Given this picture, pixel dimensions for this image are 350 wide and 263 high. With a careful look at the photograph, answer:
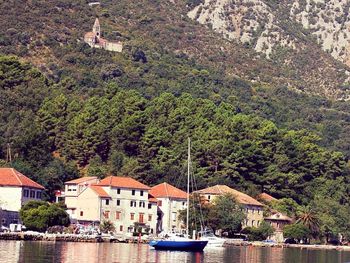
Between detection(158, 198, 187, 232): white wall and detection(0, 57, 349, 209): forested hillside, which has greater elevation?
detection(0, 57, 349, 209): forested hillside

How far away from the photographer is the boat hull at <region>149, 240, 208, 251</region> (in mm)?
102750

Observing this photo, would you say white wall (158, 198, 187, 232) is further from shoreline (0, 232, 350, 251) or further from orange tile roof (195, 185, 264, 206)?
shoreline (0, 232, 350, 251)

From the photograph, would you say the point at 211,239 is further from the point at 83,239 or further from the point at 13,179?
the point at 13,179

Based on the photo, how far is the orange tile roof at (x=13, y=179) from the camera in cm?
12138

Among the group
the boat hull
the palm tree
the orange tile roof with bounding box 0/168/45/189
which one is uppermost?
the orange tile roof with bounding box 0/168/45/189

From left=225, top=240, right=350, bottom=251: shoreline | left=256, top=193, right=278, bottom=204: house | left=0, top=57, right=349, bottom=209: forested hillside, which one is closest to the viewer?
left=225, top=240, right=350, bottom=251: shoreline

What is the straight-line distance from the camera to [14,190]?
121 m

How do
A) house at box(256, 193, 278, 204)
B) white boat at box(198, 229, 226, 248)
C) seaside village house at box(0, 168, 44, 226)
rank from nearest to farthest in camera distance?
white boat at box(198, 229, 226, 248) < seaside village house at box(0, 168, 44, 226) < house at box(256, 193, 278, 204)

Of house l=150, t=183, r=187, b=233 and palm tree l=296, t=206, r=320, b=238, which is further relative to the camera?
palm tree l=296, t=206, r=320, b=238

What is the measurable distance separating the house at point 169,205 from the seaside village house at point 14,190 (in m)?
17.7

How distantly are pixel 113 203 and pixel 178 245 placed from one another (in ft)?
87.5

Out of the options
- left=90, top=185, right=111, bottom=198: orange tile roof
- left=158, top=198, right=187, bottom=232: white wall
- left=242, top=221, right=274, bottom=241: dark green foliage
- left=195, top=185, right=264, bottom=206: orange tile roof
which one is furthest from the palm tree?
left=90, top=185, right=111, bottom=198: orange tile roof

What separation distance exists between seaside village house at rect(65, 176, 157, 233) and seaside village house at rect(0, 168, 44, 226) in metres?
5.72

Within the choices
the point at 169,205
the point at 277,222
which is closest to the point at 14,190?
the point at 169,205
